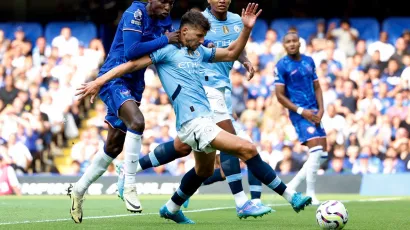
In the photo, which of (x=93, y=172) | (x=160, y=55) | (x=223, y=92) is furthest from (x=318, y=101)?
(x=160, y=55)

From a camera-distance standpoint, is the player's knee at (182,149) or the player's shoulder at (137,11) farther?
the player's knee at (182,149)

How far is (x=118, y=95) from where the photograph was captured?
27.9 feet

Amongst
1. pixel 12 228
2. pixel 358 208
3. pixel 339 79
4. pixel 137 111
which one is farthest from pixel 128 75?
pixel 339 79

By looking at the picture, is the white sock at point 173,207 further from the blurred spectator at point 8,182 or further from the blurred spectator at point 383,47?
the blurred spectator at point 383,47

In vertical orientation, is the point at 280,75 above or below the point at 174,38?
below

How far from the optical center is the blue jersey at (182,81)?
7699 mm

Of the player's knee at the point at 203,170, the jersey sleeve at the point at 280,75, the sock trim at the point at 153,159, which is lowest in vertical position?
the sock trim at the point at 153,159

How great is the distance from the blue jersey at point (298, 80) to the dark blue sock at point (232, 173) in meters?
2.99

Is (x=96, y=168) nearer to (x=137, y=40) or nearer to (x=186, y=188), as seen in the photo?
(x=186, y=188)

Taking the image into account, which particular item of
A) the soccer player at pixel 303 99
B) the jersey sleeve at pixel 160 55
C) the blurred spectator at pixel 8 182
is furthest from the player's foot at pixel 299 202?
the blurred spectator at pixel 8 182

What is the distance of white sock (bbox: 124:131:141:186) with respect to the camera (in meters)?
8.30

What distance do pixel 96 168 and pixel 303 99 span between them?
15.6 feet

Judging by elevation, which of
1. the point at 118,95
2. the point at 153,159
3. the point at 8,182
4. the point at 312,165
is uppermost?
the point at 118,95

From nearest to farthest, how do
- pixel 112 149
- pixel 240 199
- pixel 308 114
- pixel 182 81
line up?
1. pixel 182 81
2. pixel 112 149
3. pixel 240 199
4. pixel 308 114
